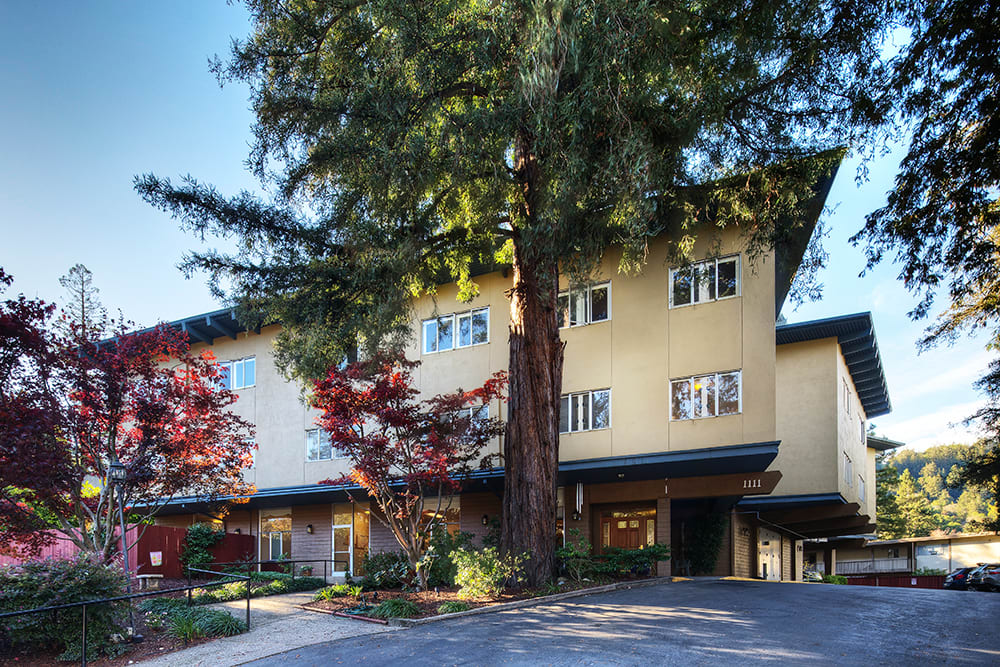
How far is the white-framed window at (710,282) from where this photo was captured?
17234mm

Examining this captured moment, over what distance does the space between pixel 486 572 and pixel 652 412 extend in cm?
676

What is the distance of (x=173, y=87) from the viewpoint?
12.9 meters

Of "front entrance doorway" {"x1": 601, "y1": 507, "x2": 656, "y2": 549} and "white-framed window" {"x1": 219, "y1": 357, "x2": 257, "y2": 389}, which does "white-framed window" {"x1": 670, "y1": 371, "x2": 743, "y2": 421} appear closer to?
"front entrance doorway" {"x1": 601, "y1": 507, "x2": 656, "y2": 549}

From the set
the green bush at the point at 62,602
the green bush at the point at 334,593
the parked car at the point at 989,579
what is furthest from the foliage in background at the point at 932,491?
the green bush at the point at 62,602

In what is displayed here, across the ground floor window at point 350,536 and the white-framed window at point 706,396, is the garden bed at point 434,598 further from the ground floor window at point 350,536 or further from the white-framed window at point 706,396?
the ground floor window at point 350,536

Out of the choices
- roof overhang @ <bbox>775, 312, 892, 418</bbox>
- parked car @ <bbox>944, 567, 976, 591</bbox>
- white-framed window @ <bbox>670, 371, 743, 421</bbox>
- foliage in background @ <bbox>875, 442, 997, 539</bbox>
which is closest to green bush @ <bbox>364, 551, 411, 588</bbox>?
white-framed window @ <bbox>670, 371, 743, 421</bbox>

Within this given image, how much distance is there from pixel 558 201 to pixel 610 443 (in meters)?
8.91

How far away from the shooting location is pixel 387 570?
55.4 feet

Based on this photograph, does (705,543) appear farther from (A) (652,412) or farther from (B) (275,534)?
(B) (275,534)

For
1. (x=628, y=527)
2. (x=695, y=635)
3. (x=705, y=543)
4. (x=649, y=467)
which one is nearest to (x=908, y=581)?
(x=705, y=543)

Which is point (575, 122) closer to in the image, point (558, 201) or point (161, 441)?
point (558, 201)

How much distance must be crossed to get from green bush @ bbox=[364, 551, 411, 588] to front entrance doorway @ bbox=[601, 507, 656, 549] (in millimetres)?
6410

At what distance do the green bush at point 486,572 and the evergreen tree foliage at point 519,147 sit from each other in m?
0.34

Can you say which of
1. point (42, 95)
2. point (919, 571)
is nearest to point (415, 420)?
point (42, 95)
